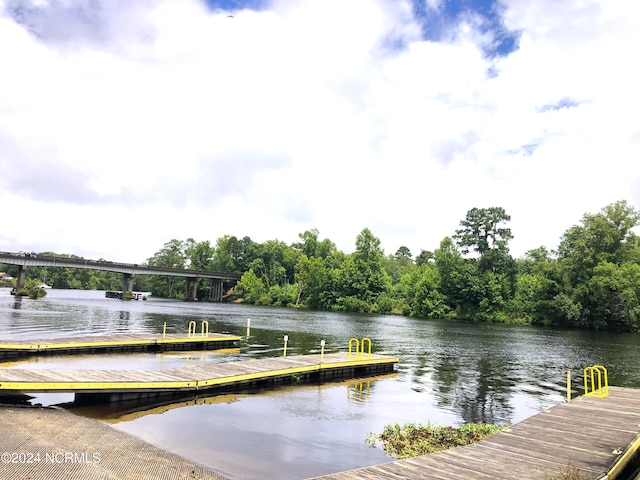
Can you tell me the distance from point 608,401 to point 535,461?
839 centimetres

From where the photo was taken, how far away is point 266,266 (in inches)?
5418

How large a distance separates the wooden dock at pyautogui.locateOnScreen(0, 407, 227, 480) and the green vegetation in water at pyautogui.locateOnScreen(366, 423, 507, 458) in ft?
15.5

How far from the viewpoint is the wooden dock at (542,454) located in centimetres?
826

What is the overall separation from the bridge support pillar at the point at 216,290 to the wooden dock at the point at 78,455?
397 ft

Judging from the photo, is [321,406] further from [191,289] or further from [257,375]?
[191,289]

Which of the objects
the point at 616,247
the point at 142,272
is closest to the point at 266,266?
the point at 142,272

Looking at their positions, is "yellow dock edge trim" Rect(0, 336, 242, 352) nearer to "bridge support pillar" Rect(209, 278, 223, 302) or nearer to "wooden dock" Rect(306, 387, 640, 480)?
"wooden dock" Rect(306, 387, 640, 480)

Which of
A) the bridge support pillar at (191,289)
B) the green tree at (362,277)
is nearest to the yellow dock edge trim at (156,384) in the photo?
the green tree at (362,277)

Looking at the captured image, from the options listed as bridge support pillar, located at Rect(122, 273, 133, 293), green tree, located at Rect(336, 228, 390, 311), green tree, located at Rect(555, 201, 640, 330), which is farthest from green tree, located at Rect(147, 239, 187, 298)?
green tree, located at Rect(555, 201, 640, 330)

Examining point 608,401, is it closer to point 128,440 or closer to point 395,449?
point 395,449

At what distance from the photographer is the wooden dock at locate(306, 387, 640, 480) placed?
826cm

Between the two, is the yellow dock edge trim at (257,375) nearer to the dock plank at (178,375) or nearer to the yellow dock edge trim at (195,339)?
the dock plank at (178,375)

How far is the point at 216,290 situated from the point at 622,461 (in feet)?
422

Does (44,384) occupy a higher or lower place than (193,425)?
higher
